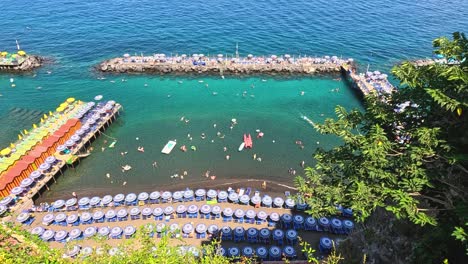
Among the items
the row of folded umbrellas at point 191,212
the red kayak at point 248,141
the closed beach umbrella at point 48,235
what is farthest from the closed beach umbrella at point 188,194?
the closed beach umbrella at point 48,235

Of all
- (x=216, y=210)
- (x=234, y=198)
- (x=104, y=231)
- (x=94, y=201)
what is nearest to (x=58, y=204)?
(x=94, y=201)

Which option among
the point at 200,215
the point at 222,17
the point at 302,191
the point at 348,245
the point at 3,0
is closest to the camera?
the point at 302,191

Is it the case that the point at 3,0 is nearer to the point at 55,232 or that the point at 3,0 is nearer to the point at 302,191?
the point at 55,232

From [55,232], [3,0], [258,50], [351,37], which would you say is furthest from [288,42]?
[3,0]

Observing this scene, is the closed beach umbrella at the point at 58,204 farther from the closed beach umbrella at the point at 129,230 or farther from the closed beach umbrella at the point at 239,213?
the closed beach umbrella at the point at 239,213

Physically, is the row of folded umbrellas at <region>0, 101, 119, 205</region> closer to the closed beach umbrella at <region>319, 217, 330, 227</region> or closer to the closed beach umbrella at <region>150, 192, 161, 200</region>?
the closed beach umbrella at <region>150, 192, 161, 200</region>

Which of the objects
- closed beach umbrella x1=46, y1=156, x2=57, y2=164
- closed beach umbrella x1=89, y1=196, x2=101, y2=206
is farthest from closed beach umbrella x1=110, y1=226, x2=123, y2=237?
closed beach umbrella x1=46, y1=156, x2=57, y2=164
